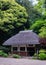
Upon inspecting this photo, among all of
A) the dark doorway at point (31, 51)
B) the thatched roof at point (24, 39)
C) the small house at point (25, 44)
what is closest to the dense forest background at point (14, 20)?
the thatched roof at point (24, 39)

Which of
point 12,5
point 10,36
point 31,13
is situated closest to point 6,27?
point 10,36

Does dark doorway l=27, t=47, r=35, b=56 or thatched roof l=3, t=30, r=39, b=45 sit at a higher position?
thatched roof l=3, t=30, r=39, b=45

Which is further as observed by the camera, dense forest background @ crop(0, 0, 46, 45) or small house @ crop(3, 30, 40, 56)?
dense forest background @ crop(0, 0, 46, 45)

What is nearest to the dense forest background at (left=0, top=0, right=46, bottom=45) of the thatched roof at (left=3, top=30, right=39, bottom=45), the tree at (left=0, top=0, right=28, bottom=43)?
the tree at (left=0, top=0, right=28, bottom=43)

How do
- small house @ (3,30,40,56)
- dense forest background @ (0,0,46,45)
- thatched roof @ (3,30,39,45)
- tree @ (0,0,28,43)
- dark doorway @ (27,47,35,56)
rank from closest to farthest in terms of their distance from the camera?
thatched roof @ (3,30,39,45), small house @ (3,30,40,56), dark doorway @ (27,47,35,56), tree @ (0,0,28,43), dense forest background @ (0,0,46,45)

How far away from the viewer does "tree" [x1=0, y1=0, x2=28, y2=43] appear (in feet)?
123

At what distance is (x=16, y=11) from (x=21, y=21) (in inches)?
81.7

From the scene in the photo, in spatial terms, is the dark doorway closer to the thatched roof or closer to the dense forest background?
the thatched roof

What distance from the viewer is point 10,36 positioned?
128 ft

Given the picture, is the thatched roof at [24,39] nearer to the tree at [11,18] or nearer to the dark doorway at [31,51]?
the dark doorway at [31,51]

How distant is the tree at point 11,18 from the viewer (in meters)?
37.3

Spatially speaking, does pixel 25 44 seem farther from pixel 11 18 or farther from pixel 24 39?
pixel 11 18

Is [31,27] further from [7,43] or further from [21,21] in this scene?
[7,43]

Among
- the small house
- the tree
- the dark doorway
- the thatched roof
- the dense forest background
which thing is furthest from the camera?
the dense forest background
